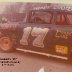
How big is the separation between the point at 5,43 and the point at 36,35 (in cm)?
15

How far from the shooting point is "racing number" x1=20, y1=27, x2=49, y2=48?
1.35 metres

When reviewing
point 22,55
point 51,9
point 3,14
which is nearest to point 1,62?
point 22,55

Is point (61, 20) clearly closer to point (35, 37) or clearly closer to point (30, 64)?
point (35, 37)

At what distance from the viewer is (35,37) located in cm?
136

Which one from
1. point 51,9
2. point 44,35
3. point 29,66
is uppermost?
point 51,9

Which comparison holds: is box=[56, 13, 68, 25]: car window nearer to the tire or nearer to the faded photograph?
the faded photograph

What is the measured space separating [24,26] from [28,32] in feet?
0.11

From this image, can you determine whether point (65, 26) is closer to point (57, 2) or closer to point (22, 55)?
point (57, 2)

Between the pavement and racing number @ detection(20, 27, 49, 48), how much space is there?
5 cm

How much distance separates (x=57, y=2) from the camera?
4.45ft

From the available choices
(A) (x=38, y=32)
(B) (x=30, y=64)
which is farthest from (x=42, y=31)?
(B) (x=30, y=64)

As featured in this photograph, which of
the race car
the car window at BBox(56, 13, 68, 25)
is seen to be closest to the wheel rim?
the race car

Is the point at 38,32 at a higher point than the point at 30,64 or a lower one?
higher

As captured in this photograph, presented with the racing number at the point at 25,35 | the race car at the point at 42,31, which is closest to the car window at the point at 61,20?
the race car at the point at 42,31
